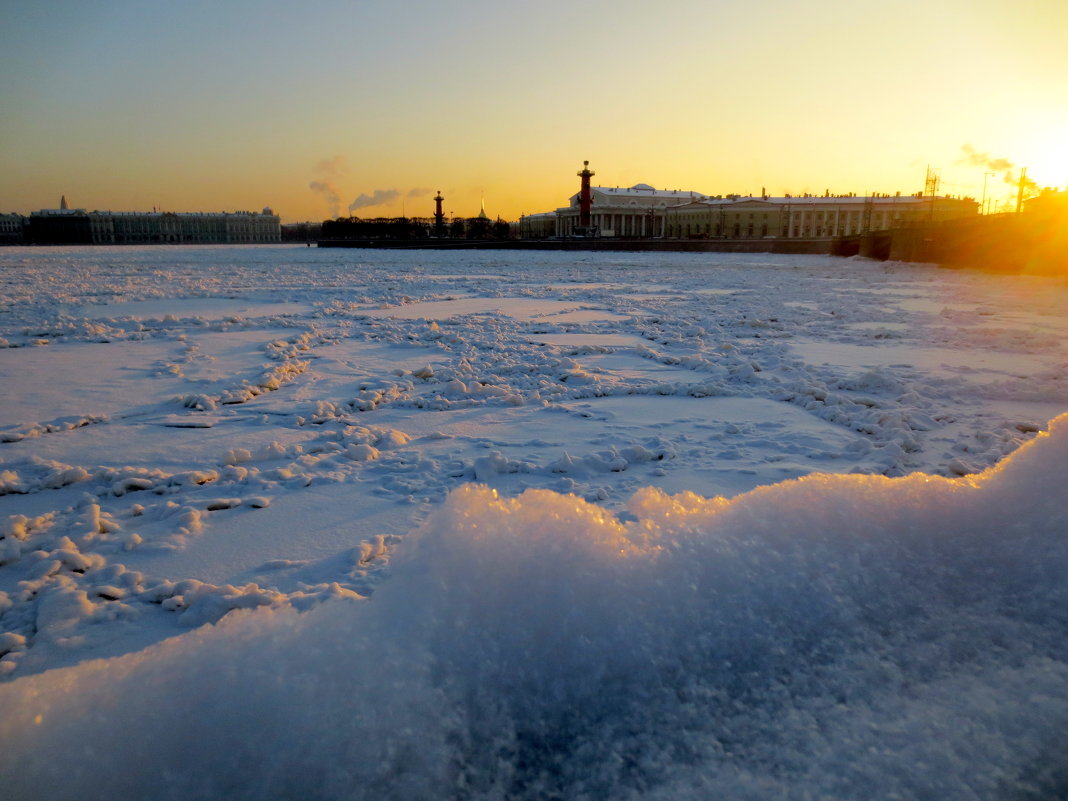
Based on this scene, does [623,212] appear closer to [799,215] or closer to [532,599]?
[799,215]

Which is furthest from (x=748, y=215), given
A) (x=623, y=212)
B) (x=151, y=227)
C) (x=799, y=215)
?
(x=151, y=227)

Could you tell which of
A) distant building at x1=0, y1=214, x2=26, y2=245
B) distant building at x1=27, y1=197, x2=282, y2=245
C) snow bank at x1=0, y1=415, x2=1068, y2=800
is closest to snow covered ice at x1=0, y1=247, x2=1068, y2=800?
snow bank at x1=0, y1=415, x2=1068, y2=800

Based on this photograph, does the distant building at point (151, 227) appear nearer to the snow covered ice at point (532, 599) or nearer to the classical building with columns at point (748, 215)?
the classical building with columns at point (748, 215)

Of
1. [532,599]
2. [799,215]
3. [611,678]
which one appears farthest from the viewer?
[799,215]

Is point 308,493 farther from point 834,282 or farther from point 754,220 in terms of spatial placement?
point 754,220

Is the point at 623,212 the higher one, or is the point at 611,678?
the point at 623,212

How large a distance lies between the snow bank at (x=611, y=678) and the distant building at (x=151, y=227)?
129857 millimetres

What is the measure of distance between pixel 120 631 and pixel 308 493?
1277 millimetres

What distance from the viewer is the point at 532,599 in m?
2.00

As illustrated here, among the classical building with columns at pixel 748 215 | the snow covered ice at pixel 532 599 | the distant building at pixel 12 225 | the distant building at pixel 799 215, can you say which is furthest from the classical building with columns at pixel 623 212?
the distant building at pixel 12 225

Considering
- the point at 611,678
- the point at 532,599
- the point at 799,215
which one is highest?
the point at 799,215

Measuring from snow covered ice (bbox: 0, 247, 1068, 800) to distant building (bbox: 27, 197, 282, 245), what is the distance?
420 ft

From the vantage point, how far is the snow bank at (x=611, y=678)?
147cm

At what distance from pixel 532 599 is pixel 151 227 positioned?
159707mm
